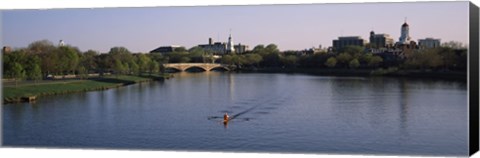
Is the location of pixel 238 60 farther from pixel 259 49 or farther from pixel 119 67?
pixel 119 67

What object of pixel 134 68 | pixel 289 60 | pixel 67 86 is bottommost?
pixel 67 86

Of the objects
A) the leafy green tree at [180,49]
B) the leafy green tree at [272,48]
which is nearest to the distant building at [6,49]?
the leafy green tree at [180,49]

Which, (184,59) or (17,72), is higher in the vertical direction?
(184,59)

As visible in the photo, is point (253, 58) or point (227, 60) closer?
point (253, 58)

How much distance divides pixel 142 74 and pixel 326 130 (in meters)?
4.10

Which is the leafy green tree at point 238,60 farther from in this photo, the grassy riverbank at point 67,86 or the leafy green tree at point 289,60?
the grassy riverbank at point 67,86

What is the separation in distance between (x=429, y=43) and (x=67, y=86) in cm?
751

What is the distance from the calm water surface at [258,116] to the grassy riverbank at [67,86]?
0.17 metres

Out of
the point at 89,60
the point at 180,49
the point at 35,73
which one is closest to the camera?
the point at 180,49

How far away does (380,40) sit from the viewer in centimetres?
855

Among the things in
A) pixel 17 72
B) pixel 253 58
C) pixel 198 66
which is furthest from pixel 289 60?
pixel 17 72

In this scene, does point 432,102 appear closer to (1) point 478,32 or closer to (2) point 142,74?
(1) point 478,32

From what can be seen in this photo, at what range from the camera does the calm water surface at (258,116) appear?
798 cm

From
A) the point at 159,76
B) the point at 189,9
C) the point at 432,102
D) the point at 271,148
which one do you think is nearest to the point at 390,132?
the point at 271,148
